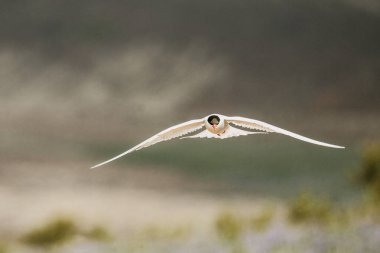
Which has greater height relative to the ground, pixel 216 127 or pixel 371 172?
pixel 371 172

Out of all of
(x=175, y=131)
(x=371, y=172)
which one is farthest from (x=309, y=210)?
(x=175, y=131)

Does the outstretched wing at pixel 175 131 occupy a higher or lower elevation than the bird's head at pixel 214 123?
higher

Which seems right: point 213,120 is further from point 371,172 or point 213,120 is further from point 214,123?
point 371,172

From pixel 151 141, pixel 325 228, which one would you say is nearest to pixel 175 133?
pixel 151 141

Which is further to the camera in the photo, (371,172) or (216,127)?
(371,172)

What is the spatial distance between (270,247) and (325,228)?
0.64m

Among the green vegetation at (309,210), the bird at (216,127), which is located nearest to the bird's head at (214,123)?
the bird at (216,127)

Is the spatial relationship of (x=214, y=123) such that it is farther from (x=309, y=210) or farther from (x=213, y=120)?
(x=309, y=210)

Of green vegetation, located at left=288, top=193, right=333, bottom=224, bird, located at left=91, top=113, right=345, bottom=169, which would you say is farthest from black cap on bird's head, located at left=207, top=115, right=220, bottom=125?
green vegetation, located at left=288, top=193, right=333, bottom=224

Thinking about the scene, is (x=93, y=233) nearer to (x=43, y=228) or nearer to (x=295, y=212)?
(x=43, y=228)

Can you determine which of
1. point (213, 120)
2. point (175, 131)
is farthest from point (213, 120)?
point (175, 131)

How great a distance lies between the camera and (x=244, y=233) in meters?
6.37

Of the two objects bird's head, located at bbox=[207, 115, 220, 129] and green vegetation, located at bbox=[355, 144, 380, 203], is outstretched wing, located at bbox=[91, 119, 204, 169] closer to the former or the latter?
bird's head, located at bbox=[207, 115, 220, 129]

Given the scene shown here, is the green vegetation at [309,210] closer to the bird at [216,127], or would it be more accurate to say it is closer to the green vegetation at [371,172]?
the green vegetation at [371,172]
